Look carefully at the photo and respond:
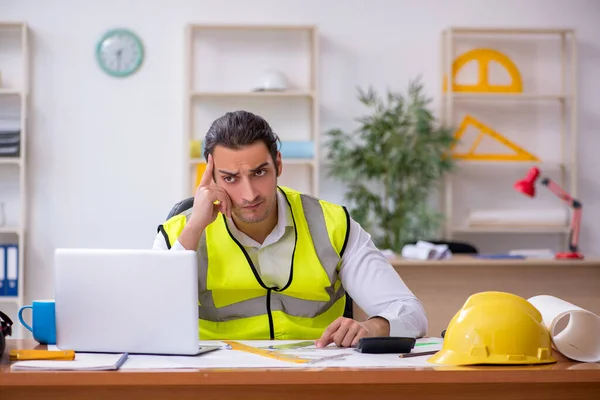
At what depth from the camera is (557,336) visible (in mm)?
1764

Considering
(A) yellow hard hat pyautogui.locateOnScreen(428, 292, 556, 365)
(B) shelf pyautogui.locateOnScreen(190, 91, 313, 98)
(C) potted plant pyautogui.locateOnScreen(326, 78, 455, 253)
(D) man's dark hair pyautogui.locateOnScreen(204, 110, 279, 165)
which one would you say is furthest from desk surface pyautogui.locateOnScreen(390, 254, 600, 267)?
(A) yellow hard hat pyautogui.locateOnScreen(428, 292, 556, 365)

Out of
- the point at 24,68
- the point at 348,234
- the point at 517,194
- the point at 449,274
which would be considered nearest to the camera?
the point at 348,234

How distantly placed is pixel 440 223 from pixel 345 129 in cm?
82

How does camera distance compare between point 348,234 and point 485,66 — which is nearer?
point 348,234

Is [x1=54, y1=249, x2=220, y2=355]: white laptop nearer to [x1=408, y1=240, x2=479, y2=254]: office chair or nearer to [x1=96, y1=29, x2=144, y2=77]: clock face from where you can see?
[x1=408, y1=240, x2=479, y2=254]: office chair

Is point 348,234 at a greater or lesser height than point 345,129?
lesser

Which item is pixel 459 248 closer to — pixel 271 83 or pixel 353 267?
pixel 271 83

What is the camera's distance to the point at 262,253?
232cm

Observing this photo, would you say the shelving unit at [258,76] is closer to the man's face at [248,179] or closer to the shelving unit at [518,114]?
the shelving unit at [518,114]

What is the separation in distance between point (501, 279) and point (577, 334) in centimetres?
239

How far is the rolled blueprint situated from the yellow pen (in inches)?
38.2

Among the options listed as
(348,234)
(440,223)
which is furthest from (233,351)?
(440,223)

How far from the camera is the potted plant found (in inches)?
189

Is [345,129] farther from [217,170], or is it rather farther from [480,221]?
[217,170]
